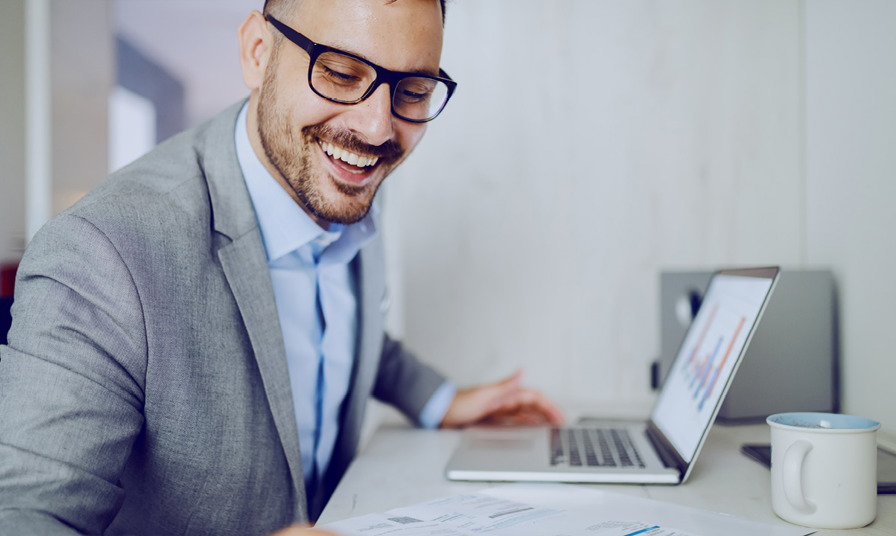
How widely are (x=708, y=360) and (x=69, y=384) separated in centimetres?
78

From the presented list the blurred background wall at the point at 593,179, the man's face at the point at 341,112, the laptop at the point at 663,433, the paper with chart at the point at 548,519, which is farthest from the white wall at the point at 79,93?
the paper with chart at the point at 548,519

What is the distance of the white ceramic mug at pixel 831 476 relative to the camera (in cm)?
64

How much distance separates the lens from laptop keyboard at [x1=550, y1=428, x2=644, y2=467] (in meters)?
0.88

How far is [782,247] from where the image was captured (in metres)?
1.41

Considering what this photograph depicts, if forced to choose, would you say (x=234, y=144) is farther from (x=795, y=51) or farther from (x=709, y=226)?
(x=795, y=51)

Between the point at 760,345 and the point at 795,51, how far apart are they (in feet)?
2.24

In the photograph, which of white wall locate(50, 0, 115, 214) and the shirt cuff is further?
white wall locate(50, 0, 115, 214)

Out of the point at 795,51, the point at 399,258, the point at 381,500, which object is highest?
the point at 795,51

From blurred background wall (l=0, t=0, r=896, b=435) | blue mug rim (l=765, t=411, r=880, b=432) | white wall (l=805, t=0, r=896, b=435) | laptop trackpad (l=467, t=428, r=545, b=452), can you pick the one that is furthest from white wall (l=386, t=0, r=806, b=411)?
blue mug rim (l=765, t=411, r=880, b=432)

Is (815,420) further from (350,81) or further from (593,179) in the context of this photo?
(593,179)

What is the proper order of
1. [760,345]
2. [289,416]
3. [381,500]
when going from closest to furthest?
1. [381,500]
2. [289,416]
3. [760,345]

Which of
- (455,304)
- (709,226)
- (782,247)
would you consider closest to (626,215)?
(709,226)

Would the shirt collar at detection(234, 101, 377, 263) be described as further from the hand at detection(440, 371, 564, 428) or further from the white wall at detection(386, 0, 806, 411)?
the white wall at detection(386, 0, 806, 411)

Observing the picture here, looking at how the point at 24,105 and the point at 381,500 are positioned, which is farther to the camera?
the point at 24,105
